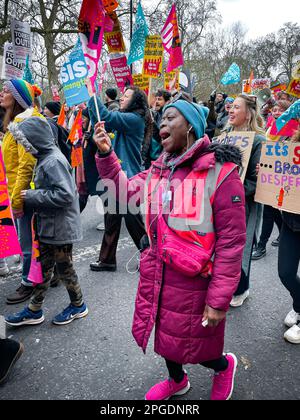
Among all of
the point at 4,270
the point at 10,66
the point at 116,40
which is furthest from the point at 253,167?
the point at 10,66

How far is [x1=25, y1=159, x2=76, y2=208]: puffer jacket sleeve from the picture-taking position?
8.38 feet

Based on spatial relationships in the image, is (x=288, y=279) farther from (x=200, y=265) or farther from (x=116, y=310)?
(x=116, y=310)

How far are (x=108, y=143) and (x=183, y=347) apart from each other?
3.94ft

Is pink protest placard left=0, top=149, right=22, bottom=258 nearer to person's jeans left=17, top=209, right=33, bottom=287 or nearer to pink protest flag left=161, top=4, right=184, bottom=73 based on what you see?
person's jeans left=17, top=209, right=33, bottom=287

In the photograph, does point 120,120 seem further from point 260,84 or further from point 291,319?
point 260,84

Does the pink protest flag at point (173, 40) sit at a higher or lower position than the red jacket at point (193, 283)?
higher

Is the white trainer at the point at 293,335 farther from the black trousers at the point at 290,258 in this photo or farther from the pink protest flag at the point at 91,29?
the pink protest flag at the point at 91,29

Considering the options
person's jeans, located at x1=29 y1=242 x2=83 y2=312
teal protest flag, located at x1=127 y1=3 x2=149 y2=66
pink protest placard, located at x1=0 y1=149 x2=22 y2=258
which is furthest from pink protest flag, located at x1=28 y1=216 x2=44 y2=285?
teal protest flag, located at x1=127 y1=3 x2=149 y2=66

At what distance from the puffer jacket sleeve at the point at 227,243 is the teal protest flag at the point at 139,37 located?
15.4 ft

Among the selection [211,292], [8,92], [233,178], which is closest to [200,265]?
[211,292]

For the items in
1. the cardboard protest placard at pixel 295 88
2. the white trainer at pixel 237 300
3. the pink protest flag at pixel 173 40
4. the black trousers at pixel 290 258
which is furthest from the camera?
the pink protest flag at pixel 173 40

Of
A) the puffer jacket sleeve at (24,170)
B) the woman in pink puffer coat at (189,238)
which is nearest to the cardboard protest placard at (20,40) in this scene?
the puffer jacket sleeve at (24,170)

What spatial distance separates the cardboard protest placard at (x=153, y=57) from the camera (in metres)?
5.43

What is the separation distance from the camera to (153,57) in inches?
217
